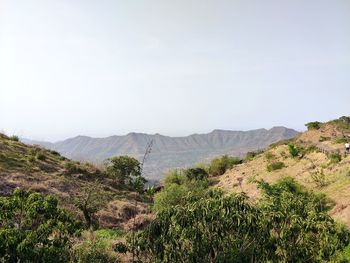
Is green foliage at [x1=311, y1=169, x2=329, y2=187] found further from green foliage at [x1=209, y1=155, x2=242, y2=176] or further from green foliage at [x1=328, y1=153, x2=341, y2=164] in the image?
green foliage at [x1=209, y1=155, x2=242, y2=176]

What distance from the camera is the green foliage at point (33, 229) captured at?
1178cm

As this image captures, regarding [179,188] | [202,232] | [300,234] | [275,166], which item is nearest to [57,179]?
[179,188]

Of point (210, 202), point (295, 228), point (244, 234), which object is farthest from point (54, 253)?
point (295, 228)

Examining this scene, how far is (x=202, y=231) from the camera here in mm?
13227

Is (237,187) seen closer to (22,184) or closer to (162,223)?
(22,184)

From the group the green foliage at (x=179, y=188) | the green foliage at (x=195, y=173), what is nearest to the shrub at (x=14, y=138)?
the green foliage at (x=179, y=188)

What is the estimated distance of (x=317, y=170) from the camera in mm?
43969

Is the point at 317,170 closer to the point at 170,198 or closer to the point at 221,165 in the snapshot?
the point at 170,198

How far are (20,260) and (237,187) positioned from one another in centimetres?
4661

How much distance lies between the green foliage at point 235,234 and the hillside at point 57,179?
24.3m

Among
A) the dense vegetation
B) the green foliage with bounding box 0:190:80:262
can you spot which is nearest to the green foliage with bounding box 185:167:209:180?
the dense vegetation

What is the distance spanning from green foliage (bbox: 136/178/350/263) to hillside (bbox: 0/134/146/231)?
24.3m

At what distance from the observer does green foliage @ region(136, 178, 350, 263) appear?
516 inches

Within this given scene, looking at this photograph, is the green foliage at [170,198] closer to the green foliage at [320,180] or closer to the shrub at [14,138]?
the green foliage at [320,180]
